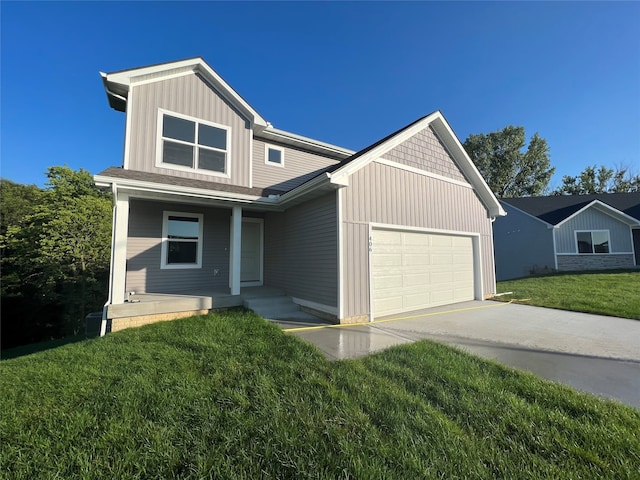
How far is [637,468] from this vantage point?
1941 mm

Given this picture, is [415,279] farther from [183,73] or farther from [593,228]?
[593,228]

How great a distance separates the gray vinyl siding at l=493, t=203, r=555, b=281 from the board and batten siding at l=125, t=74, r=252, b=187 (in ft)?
64.1

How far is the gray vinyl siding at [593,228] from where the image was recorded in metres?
17.2

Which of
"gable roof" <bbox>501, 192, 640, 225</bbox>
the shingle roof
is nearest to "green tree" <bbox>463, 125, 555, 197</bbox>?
"gable roof" <bbox>501, 192, 640, 225</bbox>

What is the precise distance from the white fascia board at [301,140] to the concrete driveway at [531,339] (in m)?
6.69

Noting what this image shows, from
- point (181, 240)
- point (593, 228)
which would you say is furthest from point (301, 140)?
point (593, 228)

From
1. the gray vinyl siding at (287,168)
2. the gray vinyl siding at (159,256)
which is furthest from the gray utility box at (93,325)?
the gray vinyl siding at (287,168)

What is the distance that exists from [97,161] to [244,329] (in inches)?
799

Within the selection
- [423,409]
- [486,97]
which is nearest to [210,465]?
[423,409]

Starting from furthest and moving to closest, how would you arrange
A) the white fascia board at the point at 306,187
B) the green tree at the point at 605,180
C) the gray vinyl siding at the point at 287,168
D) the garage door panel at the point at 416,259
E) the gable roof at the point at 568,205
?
the green tree at the point at 605,180 < the gable roof at the point at 568,205 < the gray vinyl siding at the point at 287,168 < the garage door panel at the point at 416,259 < the white fascia board at the point at 306,187

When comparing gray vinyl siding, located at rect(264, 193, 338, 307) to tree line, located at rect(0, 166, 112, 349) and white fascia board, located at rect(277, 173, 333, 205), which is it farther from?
tree line, located at rect(0, 166, 112, 349)

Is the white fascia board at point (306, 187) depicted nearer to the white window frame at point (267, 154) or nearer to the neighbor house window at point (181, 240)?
the white window frame at point (267, 154)

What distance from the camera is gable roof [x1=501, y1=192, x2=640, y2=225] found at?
17688mm

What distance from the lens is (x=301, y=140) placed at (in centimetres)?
1032
